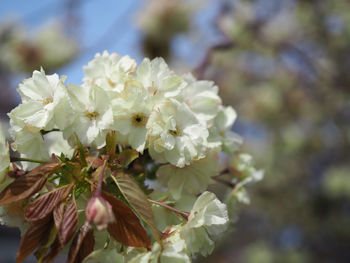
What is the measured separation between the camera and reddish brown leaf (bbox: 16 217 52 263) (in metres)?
0.45

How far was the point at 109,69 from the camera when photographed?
25.0 inches

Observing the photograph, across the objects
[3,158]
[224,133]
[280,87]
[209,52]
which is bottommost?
[3,158]

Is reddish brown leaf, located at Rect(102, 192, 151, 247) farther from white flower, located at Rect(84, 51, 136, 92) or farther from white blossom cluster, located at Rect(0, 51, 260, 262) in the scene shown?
white flower, located at Rect(84, 51, 136, 92)

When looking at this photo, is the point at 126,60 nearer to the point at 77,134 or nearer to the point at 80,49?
the point at 77,134

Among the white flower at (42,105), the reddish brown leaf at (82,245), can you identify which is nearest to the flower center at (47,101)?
the white flower at (42,105)

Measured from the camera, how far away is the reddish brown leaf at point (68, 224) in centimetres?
44

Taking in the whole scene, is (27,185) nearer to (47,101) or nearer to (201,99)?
(47,101)

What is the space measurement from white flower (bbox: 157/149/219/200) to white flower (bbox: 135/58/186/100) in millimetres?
131

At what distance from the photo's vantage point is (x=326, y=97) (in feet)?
13.8

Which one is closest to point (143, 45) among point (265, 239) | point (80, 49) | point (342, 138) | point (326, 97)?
point (80, 49)

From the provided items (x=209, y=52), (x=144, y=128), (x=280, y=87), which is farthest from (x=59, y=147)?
(x=280, y=87)

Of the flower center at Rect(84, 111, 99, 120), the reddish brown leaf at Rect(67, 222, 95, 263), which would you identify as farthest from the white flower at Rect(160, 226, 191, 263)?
the flower center at Rect(84, 111, 99, 120)

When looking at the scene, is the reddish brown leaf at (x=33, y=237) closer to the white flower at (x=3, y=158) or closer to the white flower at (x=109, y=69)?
the white flower at (x=3, y=158)

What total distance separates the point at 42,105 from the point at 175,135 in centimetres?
22
